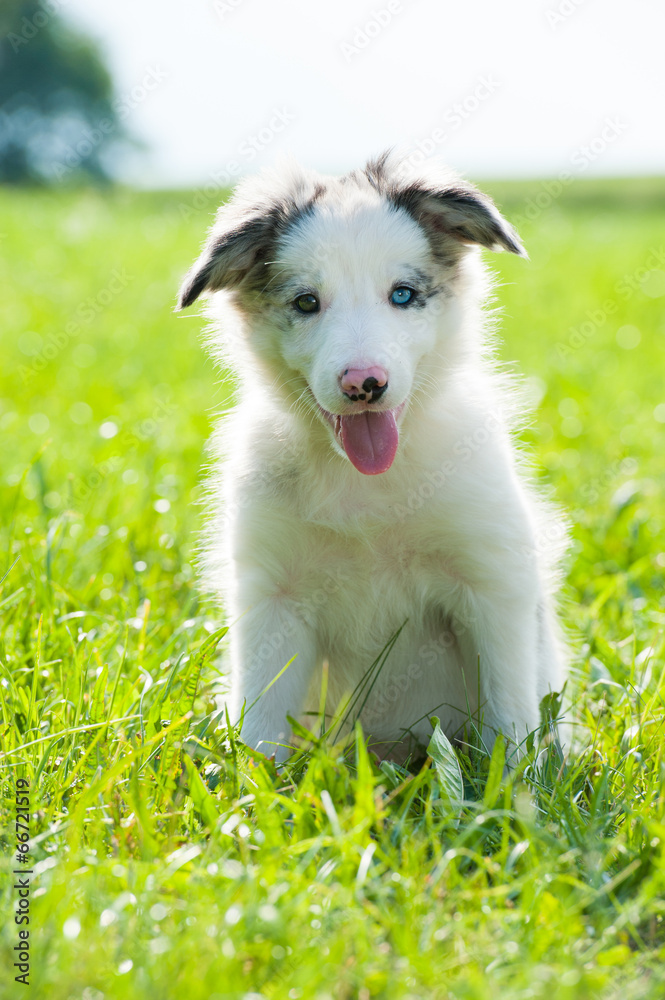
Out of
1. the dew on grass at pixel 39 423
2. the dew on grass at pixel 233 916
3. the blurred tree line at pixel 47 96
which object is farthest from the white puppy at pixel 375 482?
the blurred tree line at pixel 47 96

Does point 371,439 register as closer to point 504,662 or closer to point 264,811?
point 504,662

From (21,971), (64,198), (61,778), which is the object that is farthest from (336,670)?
(64,198)

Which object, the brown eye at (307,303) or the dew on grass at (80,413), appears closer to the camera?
the brown eye at (307,303)

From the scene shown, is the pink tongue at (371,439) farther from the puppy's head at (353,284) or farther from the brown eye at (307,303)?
the brown eye at (307,303)

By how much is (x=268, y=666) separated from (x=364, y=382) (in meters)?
0.91

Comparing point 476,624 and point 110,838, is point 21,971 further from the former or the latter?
point 476,624

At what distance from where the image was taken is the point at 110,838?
6.82ft

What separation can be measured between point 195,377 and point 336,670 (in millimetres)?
4802

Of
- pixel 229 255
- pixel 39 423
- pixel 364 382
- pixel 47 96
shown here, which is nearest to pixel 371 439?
pixel 364 382

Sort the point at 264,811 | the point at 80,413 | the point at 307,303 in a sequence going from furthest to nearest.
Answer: the point at 80,413 → the point at 307,303 → the point at 264,811

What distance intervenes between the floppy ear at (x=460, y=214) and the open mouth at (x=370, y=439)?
2.11 feet

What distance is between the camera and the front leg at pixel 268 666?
8.91 feet

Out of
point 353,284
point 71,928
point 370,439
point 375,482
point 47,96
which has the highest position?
point 353,284

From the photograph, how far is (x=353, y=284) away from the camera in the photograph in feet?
8.82
